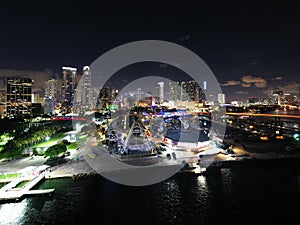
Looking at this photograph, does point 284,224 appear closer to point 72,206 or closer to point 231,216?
point 231,216

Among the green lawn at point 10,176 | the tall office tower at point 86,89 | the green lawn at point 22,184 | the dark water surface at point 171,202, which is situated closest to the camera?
the dark water surface at point 171,202

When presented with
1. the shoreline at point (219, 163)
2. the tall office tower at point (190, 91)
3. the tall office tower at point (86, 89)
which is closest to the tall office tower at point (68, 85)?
the tall office tower at point (86, 89)

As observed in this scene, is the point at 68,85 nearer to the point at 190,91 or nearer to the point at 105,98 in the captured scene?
the point at 105,98

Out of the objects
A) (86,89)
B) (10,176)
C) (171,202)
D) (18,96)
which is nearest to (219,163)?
(171,202)

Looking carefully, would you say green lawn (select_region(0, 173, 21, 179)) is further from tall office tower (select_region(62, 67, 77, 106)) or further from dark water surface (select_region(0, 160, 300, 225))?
tall office tower (select_region(62, 67, 77, 106))

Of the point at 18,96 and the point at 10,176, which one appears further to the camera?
the point at 18,96

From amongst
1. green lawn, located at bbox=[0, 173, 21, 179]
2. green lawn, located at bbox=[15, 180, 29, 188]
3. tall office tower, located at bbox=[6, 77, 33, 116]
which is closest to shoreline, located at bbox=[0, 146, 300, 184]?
green lawn, located at bbox=[0, 173, 21, 179]

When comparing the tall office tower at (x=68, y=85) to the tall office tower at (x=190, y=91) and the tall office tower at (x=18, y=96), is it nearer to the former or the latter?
the tall office tower at (x=18, y=96)
